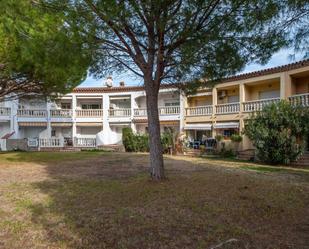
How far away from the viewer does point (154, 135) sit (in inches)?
338

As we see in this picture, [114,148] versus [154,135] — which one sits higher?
[154,135]

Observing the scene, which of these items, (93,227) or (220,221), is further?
(220,221)

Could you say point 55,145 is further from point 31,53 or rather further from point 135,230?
point 135,230

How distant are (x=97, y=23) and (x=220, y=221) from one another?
5513 mm

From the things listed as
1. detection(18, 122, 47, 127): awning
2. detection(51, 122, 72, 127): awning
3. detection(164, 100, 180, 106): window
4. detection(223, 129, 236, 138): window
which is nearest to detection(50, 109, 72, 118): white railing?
detection(51, 122, 72, 127): awning

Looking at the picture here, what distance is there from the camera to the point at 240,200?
22.8ft

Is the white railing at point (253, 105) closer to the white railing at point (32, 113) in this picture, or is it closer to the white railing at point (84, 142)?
the white railing at point (84, 142)

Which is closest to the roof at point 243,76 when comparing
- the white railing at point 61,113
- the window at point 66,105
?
the white railing at point 61,113

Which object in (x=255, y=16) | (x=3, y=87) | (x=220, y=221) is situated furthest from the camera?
A: (x=3, y=87)

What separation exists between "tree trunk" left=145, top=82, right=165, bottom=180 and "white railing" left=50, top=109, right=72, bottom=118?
92.7ft

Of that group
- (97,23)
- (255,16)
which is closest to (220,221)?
(255,16)

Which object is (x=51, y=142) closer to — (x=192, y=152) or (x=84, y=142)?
(x=84, y=142)

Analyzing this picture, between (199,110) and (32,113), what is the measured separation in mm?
18438

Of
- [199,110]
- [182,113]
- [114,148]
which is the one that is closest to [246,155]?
[199,110]
